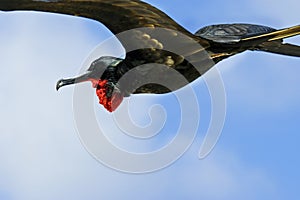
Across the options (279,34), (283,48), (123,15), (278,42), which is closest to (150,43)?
(123,15)

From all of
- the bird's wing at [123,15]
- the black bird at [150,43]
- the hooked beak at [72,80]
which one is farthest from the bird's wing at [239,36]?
the hooked beak at [72,80]

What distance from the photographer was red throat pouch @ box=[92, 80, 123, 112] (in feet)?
19.4

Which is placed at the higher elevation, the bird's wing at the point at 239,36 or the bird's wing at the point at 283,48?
the bird's wing at the point at 239,36

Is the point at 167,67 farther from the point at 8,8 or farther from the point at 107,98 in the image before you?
the point at 8,8

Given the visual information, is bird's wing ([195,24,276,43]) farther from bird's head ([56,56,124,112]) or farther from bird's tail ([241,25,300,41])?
Answer: bird's head ([56,56,124,112])

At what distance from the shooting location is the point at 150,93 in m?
6.04

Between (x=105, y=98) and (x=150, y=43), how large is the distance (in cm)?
72

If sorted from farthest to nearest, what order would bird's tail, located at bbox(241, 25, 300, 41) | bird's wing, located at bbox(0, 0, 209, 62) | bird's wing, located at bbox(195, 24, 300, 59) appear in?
bird's wing, located at bbox(195, 24, 300, 59) → bird's tail, located at bbox(241, 25, 300, 41) → bird's wing, located at bbox(0, 0, 209, 62)

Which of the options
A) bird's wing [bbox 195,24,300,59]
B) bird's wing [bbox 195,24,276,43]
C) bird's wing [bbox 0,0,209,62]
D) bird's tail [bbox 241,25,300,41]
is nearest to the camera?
bird's wing [bbox 0,0,209,62]

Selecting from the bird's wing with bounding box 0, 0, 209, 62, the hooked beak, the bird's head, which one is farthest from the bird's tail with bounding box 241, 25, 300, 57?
the hooked beak

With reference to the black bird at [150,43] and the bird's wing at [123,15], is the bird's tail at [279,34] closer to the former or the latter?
the black bird at [150,43]

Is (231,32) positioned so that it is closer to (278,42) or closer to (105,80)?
(278,42)

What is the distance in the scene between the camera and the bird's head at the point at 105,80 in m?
5.96

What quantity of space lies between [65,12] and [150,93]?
1.16m
